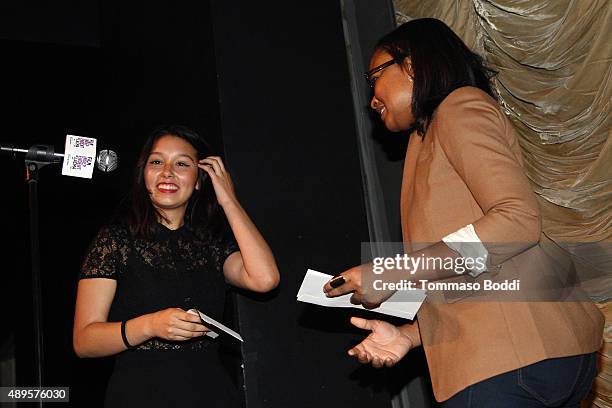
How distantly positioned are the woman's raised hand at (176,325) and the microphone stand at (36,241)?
1.08 ft

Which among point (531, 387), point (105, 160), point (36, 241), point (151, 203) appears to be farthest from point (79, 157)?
point (531, 387)

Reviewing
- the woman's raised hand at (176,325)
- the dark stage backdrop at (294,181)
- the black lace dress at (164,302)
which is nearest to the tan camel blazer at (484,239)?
the woman's raised hand at (176,325)

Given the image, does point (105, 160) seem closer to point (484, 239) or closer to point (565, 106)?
point (484, 239)

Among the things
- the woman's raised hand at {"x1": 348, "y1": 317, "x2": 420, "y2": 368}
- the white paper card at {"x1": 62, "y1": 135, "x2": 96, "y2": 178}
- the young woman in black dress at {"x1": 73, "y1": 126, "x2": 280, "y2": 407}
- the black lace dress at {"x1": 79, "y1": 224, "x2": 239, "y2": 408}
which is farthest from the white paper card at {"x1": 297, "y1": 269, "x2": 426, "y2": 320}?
the white paper card at {"x1": 62, "y1": 135, "x2": 96, "y2": 178}

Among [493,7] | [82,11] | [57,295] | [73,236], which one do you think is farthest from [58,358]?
[493,7]

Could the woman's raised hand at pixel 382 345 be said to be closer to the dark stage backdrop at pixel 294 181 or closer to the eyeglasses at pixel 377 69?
the eyeglasses at pixel 377 69

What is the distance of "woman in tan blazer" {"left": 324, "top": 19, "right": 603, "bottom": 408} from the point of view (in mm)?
1664

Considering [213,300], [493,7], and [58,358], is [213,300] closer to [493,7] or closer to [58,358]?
[493,7]

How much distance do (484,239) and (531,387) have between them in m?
0.33

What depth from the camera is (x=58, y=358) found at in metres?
4.62

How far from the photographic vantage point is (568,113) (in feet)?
8.70

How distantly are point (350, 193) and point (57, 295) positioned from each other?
86.1 inches

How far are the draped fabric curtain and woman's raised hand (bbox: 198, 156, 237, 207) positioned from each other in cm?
107
